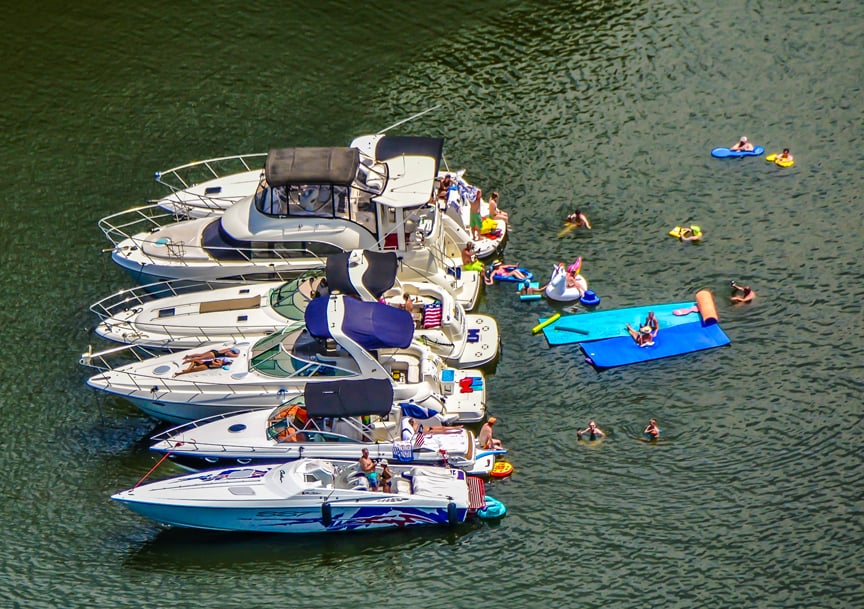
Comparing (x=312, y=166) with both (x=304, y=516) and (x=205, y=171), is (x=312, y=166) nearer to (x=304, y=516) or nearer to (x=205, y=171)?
(x=205, y=171)

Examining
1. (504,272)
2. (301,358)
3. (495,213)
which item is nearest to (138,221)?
(301,358)

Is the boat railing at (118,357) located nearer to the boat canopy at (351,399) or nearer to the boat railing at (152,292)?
the boat railing at (152,292)

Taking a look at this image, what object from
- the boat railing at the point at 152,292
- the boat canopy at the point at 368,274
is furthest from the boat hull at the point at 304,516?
the boat railing at the point at 152,292

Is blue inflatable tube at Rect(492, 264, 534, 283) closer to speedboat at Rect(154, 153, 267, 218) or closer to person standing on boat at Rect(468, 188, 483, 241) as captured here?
person standing on boat at Rect(468, 188, 483, 241)

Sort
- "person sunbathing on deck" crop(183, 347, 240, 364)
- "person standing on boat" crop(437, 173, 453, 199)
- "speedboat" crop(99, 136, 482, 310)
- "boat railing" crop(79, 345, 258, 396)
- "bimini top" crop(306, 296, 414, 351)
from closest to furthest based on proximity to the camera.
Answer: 1. "bimini top" crop(306, 296, 414, 351)
2. "boat railing" crop(79, 345, 258, 396)
3. "person sunbathing on deck" crop(183, 347, 240, 364)
4. "speedboat" crop(99, 136, 482, 310)
5. "person standing on boat" crop(437, 173, 453, 199)

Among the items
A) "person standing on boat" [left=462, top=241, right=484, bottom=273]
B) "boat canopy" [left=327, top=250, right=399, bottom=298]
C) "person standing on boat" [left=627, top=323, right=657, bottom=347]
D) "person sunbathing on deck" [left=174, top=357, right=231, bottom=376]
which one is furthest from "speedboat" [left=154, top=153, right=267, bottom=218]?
"person standing on boat" [left=627, top=323, right=657, bottom=347]

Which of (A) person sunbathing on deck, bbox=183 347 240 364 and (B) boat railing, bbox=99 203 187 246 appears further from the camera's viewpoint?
(B) boat railing, bbox=99 203 187 246

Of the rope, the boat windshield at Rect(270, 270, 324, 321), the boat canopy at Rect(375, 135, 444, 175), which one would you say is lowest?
the rope
